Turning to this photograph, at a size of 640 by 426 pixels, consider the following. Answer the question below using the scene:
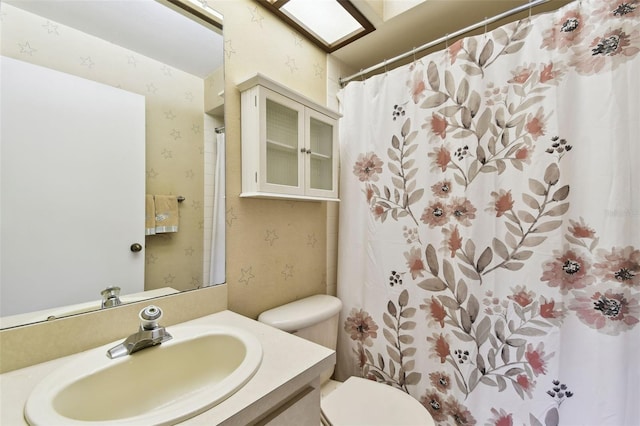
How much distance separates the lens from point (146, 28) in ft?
2.78

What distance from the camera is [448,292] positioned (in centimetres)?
112

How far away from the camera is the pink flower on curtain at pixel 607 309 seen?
0.82 metres

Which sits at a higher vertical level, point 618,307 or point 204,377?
point 618,307

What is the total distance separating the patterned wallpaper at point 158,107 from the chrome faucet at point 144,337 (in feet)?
0.56

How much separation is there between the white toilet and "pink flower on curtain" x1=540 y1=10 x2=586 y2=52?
1343 millimetres

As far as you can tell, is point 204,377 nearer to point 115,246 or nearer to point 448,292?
point 115,246

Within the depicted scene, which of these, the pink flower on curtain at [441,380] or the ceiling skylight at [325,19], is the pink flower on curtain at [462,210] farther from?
the ceiling skylight at [325,19]

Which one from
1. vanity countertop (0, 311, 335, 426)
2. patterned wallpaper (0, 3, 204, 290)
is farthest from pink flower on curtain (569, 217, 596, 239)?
patterned wallpaper (0, 3, 204, 290)

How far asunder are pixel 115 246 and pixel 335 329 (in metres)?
0.97

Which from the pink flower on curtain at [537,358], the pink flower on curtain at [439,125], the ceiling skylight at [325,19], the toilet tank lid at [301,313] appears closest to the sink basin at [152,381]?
the toilet tank lid at [301,313]

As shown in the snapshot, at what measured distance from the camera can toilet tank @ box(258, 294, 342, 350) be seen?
1066 millimetres

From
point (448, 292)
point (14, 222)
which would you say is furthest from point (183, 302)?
point (448, 292)

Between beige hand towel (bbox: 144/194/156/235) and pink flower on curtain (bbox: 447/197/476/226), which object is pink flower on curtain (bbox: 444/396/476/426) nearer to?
pink flower on curtain (bbox: 447/197/476/226)

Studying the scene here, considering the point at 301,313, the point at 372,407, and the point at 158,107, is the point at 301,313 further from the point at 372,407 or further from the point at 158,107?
the point at 158,107
